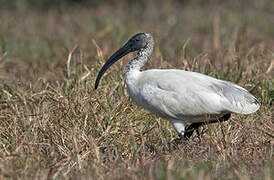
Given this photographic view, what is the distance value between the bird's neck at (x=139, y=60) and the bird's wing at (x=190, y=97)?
11.5 inches

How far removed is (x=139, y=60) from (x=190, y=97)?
646mm

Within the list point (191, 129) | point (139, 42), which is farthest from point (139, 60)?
point (191, 129)

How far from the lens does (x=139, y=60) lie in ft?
18.7

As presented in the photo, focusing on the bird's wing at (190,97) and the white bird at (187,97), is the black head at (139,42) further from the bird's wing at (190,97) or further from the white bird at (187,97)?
the bird's wing at (190,97)

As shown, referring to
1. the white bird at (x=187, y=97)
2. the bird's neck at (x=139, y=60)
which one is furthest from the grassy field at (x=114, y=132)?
the bird's neck at (x=139, y=60)

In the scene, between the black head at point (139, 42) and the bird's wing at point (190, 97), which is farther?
the black head at point (139, 42)

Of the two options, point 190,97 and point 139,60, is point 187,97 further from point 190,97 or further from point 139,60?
point 139,60

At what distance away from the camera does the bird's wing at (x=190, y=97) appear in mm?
5258

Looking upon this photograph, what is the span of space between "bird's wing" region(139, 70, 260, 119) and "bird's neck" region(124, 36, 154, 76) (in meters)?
0.29

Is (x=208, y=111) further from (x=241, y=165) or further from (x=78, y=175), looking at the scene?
(x=78, y=175)

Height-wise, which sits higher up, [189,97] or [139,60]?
[139,60]

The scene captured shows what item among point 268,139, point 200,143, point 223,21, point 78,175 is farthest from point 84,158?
point 223,21

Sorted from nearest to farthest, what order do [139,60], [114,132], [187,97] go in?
[187,97] → [114,132] → [139,60]

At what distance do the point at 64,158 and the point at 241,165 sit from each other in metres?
1.34
